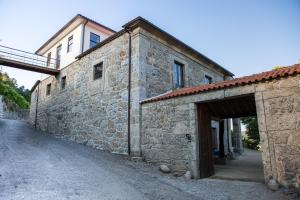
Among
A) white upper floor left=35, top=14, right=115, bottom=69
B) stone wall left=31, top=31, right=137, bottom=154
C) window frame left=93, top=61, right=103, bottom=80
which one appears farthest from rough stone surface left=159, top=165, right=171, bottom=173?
white upper floor left=35, top=14, right=115, bottom=69

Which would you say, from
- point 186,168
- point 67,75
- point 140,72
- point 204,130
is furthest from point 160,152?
point 67,75

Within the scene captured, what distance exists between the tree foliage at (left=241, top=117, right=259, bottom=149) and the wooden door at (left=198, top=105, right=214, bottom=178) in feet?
43.9

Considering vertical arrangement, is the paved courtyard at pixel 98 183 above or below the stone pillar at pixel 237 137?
below

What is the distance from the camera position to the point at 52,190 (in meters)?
4.15

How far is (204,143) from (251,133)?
14.2 metres

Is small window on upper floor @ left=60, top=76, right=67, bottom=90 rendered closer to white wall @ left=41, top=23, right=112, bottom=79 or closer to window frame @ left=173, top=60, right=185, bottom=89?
white wall @ left=41, top=23, right=112, bottom=79

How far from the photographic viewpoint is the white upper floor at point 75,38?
1267cm

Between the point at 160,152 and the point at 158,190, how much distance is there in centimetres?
229

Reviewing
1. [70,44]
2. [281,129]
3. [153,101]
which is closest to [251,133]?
[153,101]

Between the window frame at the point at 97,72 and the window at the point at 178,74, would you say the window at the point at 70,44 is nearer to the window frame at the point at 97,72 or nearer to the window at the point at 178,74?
the window frame at the point at 97,72

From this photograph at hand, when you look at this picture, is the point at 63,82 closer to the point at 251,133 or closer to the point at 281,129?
the point at 281,129

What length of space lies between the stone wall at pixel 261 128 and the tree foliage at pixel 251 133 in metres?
14.1

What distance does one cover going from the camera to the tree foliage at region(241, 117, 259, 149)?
18.6m

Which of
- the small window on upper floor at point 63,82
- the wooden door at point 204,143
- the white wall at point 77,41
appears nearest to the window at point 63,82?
the small window on upper floor at point 63,82
